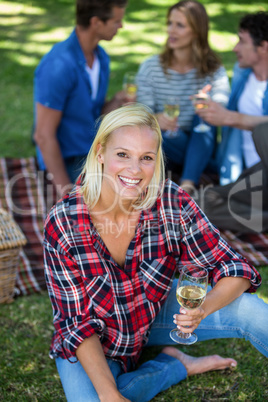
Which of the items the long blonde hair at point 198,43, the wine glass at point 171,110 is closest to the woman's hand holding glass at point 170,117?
the wine glass at point 171,110

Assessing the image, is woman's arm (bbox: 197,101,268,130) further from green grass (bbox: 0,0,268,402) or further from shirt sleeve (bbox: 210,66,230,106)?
green grass (bbox: 0,0,268,402)

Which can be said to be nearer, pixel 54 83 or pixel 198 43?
pixel 54 83

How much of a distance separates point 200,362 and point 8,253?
1.30 meters

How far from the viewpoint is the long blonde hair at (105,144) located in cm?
229

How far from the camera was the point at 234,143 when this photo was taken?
14.1 ft

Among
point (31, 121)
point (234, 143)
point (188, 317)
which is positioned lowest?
point (31, 121)

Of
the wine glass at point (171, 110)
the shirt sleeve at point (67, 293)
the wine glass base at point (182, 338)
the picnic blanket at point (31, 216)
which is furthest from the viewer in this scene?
the wine glass at point (171, 110)

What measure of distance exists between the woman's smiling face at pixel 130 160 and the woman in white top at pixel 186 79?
2015 mm

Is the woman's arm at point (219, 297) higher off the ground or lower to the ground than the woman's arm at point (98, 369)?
higher

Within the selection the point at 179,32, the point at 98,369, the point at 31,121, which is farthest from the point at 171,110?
the point at 98,369

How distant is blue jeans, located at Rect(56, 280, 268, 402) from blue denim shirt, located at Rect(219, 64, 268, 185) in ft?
6.37

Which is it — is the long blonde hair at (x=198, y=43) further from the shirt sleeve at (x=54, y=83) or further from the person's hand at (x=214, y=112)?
the shirt sleeve at (x=54, y=83)

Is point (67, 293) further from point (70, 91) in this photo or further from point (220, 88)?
point (220, 88)

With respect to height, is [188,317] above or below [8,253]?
above
